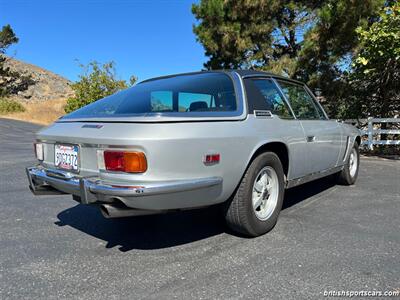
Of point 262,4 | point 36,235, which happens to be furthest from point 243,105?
point 262,4

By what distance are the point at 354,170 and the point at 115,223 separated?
12.9ft

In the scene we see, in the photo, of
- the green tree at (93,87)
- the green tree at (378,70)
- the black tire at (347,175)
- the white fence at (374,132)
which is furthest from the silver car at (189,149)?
the green tree at (93,87)

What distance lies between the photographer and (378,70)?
32.8ft

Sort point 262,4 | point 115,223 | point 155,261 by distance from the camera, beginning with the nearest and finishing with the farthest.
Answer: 1. point 155,261
2. point 115,223
3. point 262,4

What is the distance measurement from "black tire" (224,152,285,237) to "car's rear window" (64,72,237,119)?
56 cm

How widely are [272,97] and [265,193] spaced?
3.33 feet

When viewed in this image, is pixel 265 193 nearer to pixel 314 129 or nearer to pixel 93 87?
pixel 314 129

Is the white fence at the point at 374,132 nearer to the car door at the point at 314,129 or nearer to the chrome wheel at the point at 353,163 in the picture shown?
the chrome wheel at the point at 353,163

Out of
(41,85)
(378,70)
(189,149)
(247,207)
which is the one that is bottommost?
(247,207)

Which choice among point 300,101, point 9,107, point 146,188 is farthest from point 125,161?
point 9,107

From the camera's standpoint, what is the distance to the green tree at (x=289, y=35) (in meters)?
10.3

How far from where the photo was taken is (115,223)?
12.7ft

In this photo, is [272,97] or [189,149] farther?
[272,97]

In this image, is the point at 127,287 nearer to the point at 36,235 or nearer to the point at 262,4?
the point at 36,235
